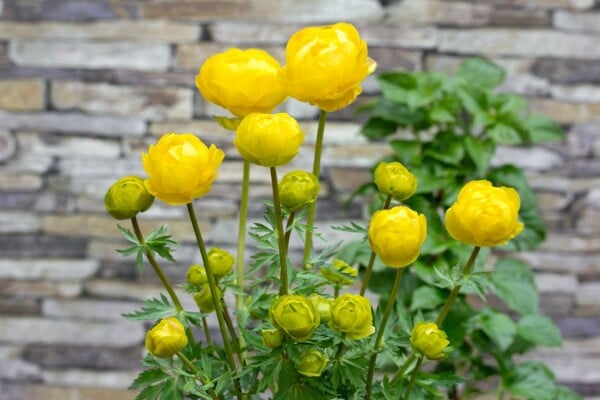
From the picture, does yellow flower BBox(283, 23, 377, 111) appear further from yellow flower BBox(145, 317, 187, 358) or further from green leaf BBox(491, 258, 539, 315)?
green leaf BBox(491, 258, 539, 315)

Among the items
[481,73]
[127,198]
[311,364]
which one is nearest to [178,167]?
[127,198]

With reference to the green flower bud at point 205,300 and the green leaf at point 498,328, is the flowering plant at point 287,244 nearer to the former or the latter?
the green flower bud at point 205,300

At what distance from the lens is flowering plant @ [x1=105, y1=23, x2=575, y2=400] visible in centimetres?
43

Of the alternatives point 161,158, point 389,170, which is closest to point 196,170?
point 161,158

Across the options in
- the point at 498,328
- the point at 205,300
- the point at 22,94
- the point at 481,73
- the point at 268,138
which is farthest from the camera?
the point at 22,94

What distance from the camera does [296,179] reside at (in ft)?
1.52

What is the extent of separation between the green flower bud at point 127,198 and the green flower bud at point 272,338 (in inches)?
4.6

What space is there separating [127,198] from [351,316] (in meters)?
0.16

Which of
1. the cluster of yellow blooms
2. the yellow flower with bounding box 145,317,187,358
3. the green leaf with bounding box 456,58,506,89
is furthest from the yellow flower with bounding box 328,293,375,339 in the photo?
the green leaf with bounding box 456,58,506,89

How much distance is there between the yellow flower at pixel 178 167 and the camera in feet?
1.40

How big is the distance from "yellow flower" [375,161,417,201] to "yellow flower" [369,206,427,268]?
5cm

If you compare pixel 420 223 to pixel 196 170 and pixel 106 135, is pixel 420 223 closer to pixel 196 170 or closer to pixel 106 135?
pixel 196 170

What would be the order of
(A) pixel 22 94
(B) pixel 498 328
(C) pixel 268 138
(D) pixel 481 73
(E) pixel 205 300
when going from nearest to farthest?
(C) pixel 268 138 → (E) pixel 205 300 → (B) pixel 498 328 → (D) pixel 481 73 → (A) pixel 22 94

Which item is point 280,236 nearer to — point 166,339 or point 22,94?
point 166,339
